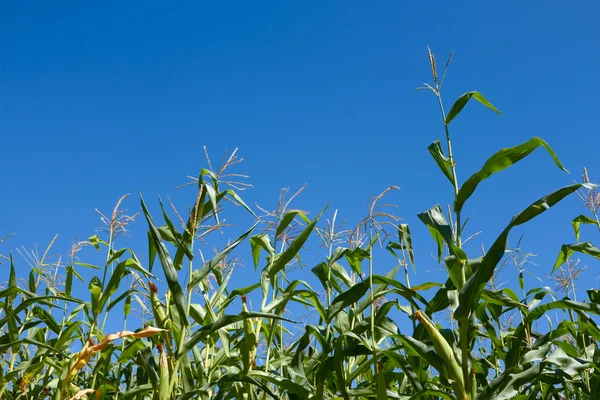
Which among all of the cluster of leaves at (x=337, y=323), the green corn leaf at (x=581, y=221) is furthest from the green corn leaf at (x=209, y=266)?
the green corn leaf at (x=581, y=221)

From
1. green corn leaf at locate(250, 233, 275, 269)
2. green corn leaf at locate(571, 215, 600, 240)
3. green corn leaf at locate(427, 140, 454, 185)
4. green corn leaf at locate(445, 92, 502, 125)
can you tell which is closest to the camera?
Answer: green corn leaf at locate(427, 140, 454, 185)

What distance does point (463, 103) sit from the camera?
8.29 ft

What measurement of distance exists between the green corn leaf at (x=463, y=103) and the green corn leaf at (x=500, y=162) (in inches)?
14.8

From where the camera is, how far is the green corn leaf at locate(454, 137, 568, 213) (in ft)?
7.11

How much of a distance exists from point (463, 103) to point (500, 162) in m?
0.44

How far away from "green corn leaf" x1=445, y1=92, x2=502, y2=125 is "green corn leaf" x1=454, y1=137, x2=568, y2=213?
1.24 feet

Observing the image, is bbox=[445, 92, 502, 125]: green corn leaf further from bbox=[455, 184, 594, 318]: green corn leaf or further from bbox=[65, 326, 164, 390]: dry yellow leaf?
bbox=[65, 326, 164, 390]: dry yellow leaf

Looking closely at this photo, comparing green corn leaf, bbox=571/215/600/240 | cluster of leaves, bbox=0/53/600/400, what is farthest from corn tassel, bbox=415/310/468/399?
green corn leaf, bbox=571/215/600/240

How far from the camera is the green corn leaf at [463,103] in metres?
2.51

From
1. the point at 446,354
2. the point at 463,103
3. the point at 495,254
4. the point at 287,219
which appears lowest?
the point at 446,354

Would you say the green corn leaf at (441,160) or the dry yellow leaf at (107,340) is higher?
the green corn leaf at (441,160)

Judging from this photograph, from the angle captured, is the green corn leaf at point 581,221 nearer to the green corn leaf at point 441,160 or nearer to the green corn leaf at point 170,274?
the green corn leaf at point 441,160

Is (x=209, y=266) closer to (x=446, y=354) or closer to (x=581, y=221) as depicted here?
(x=446, y=354)

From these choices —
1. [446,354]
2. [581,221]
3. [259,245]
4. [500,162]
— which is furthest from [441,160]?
[581,221]
